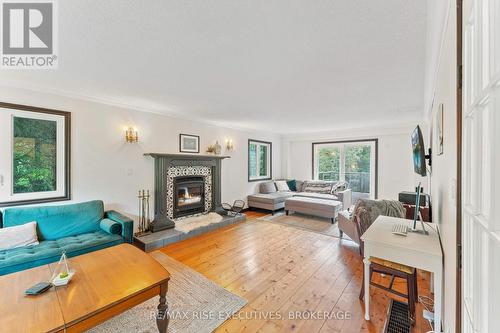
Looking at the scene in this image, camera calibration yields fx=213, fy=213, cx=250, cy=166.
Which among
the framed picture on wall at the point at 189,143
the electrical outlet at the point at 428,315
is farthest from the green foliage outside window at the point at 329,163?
the electrical outlet at the point at 428,315

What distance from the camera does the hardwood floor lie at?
1.88 meters

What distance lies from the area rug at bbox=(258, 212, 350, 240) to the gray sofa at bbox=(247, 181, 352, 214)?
0.35 meters

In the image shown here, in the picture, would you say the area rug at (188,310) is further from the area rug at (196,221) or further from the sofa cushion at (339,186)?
the sofa cushion at (339,186)

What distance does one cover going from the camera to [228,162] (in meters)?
5.65

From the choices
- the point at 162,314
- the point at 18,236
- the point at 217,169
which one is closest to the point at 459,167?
the point at 162,314

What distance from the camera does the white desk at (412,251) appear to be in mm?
1514

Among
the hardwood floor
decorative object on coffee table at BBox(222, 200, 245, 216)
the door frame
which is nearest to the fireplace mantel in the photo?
the hardwood floor

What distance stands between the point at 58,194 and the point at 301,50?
3.70 m

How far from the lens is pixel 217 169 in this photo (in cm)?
518

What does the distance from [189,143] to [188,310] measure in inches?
134

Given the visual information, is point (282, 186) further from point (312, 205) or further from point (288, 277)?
point (288, 277)

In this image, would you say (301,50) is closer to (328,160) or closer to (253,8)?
(253,8)

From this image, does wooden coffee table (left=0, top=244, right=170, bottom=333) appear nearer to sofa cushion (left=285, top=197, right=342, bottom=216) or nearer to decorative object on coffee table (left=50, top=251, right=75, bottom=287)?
decorative object on coffee table (left=50, top=251, right=75, bottom=287)

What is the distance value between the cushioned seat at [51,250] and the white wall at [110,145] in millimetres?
741
